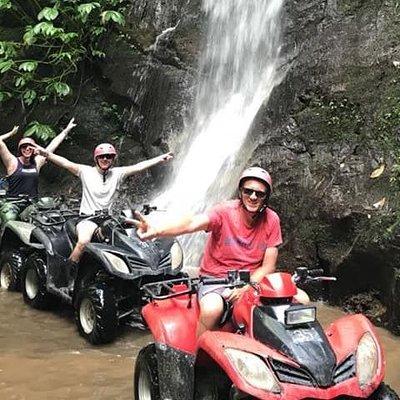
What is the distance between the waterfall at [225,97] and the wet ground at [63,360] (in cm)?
238

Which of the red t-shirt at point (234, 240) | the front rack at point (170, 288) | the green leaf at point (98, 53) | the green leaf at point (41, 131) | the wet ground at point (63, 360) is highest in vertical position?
the green leaf at point (98, 53)

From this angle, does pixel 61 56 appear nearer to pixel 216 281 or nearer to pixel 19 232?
pixel 19 232

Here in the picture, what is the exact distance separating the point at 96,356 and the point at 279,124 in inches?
167

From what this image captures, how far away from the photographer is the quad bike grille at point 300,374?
9.89 feet

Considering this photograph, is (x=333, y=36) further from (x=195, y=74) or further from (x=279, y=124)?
(x=195, y=74)

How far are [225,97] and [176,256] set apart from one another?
5.69 meters

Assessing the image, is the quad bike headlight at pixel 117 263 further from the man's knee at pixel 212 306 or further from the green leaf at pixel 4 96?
the green leaf at pixel 4 96

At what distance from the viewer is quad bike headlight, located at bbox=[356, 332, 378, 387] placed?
10.2 ft

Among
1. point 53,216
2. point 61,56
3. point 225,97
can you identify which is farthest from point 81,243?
point 61,56

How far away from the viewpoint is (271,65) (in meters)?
10.6

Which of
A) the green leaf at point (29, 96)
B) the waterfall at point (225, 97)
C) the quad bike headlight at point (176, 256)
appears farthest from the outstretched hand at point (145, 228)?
the green leaf at point (29, 96)

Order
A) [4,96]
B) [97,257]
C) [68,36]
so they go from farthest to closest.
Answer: [4,96], [68,36], [97,257]

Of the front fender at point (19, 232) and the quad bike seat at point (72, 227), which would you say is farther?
the front fender at point (19, 232)

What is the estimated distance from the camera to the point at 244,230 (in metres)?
4.07
